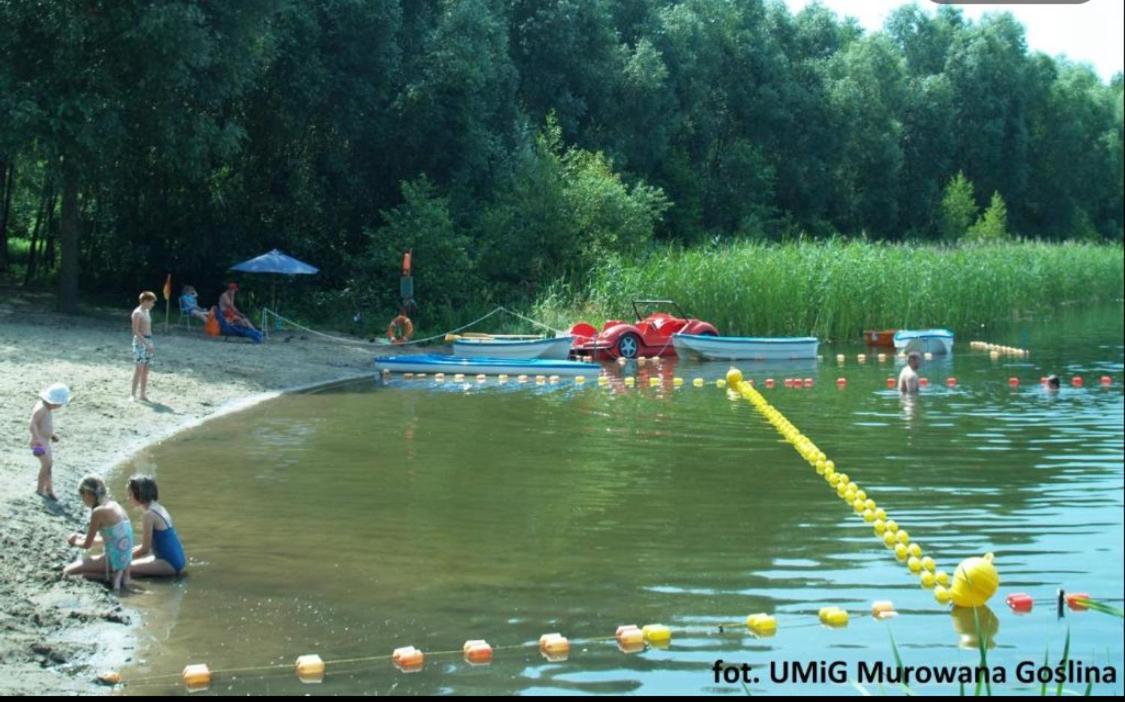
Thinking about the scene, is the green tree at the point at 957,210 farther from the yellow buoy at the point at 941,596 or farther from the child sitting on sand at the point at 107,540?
the child sitting on sand at the point at 107,540

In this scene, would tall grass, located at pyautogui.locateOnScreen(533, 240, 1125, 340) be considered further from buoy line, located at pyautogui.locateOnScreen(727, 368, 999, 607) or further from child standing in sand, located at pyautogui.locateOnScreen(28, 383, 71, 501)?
child standing in sand, located at pyautogui.locateOnScreen(28, 383, 71, 501)

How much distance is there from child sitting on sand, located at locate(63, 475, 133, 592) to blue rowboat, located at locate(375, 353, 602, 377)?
1518cm

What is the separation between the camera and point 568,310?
3281cm

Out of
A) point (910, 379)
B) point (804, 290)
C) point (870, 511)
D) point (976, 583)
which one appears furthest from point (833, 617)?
point (804, 290)

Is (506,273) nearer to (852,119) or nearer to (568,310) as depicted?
(568,310)

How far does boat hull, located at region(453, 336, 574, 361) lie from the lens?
1085 inches

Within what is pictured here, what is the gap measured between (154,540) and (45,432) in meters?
2.43

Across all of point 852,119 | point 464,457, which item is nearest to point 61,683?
point 464,457

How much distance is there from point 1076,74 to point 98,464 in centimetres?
4191

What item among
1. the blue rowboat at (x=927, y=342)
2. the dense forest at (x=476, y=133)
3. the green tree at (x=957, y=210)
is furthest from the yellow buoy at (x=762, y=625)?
the green tree at (x=957, y=210)

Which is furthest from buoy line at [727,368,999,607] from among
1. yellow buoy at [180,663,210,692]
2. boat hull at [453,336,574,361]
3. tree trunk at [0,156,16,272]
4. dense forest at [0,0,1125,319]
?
tree trunk at [0,156,16,272]

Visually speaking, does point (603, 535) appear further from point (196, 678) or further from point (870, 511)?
point (196, 678)

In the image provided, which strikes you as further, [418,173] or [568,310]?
[418,173]

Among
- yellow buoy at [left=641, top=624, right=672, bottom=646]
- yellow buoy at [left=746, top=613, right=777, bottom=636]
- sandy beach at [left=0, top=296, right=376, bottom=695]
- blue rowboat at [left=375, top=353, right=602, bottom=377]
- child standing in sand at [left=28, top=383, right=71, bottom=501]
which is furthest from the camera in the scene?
blue rowboat at [left=375, top=353, right=602, bottom=377]
